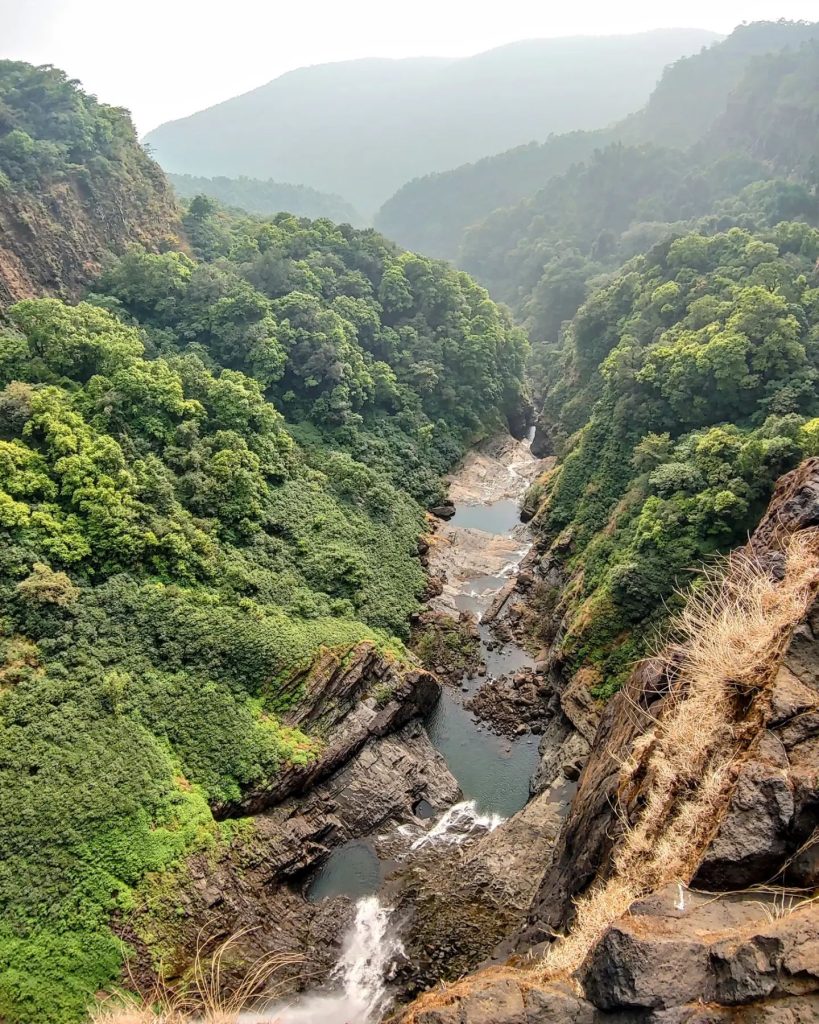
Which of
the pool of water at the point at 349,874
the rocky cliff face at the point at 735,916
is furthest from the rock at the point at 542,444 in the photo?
the rocky cliff face at the point at 735,916

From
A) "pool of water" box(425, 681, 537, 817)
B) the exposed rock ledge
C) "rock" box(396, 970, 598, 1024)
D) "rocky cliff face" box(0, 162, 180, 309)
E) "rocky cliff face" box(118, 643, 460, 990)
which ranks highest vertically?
"rocky cliff face" box(0, 162, 180, 309)

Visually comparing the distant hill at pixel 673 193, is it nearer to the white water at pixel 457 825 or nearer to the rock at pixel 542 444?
the rock at pixel 542 444

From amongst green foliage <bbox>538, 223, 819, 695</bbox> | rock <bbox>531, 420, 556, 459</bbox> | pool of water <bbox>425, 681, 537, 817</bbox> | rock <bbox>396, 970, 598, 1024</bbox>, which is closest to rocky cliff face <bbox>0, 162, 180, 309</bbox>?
pool of water <bbox>425, 681, 537, 817</bbox>

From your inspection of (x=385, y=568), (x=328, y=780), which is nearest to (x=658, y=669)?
(x=328, y=780)

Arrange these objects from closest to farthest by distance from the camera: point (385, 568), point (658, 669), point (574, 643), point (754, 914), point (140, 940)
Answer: point (754, 914) → point (658, 669) → point (140, 940) → point (574, 643) → point (385, 568)

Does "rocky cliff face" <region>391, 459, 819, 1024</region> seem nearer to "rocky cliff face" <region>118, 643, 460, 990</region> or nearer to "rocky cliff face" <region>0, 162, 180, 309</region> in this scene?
"rocky cliff face" <region>118, 643, 460, 990</region>

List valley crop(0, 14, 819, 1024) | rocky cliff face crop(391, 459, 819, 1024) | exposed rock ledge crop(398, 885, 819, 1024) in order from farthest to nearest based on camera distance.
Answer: valley crop(0, 14, 819, 1024) < rocky cliff face crop(391, 459, 819, 1024) < exposed rock ledge crop(398, 885, 819, 1024)

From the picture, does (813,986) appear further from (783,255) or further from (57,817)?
(783,255)
